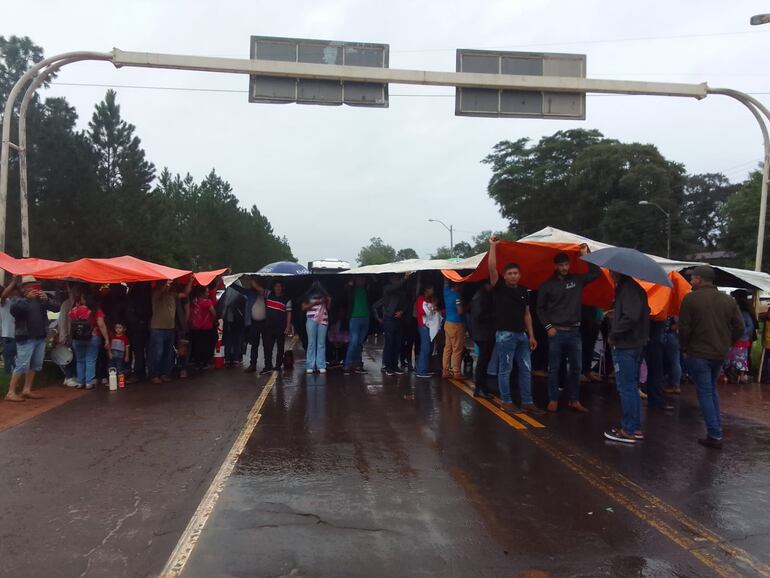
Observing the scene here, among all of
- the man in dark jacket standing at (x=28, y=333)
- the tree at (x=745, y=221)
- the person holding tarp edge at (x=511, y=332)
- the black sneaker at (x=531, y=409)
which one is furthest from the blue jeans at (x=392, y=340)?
the tree at (x=745, y=221)

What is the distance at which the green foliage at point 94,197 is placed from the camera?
29375 mm

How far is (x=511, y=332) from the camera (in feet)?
26.5

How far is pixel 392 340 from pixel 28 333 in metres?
6.21

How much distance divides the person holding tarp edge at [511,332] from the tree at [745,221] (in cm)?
4591

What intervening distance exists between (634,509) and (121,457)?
482cm

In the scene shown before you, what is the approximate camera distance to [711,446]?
6445 mm

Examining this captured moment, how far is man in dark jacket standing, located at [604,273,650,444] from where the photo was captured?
22.1ft

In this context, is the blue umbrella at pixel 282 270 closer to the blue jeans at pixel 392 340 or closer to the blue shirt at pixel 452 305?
the blue jeans at pixel 392 340

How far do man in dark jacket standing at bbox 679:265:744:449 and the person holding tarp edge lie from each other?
203 centimetres

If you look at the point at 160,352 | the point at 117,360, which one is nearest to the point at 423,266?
the point at 160,352

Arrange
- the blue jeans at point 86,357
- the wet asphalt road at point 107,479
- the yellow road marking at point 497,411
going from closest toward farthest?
the wet asphalt road at point 107,479, the yellow road marking at point 497,411, the blue jeans at point 86,357

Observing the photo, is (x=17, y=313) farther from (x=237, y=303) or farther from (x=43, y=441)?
(x=237, y=303)

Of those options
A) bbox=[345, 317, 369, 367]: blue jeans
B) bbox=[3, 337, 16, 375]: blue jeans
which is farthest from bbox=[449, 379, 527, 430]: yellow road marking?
bbox=[3, 337, 16, 375]: blue jeans

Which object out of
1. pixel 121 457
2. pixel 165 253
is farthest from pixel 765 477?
pixel 165 253
